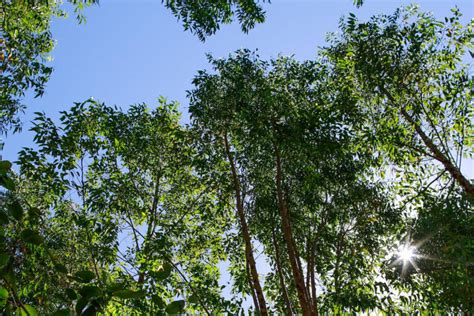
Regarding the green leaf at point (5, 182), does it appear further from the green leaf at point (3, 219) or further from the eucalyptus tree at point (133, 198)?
the eucalyptus tree at point (133, 198)

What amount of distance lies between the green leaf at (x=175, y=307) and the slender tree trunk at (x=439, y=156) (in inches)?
381

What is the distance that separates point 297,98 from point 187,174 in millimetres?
4607

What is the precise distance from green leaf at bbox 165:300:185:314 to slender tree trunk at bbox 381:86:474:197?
969 centimetres

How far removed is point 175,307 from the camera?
127cm

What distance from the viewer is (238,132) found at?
35.7ft

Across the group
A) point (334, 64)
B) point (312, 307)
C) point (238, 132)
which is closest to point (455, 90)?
point (334, 64)

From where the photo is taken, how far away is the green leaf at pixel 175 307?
4.13ft

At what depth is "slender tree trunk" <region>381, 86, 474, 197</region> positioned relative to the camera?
959 cm

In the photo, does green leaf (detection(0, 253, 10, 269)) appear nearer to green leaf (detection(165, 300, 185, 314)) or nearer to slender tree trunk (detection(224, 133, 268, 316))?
green leaf (detection(165, 300, 185, 314))

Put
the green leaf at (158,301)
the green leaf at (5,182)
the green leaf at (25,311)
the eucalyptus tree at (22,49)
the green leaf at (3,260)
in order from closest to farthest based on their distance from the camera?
the green leaf at (25,311) < the green leaf at (3,260) < the green leaf at (5,182) < the green leaf at (158,301) < the eucalyptus tree at (22,49)

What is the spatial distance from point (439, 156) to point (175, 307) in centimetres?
1066

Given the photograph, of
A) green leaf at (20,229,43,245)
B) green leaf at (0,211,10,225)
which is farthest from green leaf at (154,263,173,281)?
green leaf at (0,211,10,225)

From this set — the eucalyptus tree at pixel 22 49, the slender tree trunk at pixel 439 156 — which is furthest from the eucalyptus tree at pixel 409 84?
the eucalyptus tree at pixel 22 49

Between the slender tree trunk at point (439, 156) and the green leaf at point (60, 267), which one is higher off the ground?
the slender tree trunk at point (439, 156)
